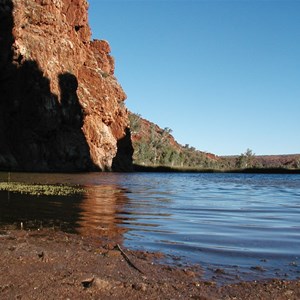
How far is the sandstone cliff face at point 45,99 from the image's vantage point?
6600 centimetres

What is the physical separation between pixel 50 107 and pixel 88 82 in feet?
84.8

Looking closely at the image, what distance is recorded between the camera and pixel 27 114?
6769cm

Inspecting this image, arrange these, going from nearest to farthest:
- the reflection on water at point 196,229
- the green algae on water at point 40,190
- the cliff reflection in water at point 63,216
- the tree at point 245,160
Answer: the reflection on water at point 196,229 < the cliff reflection in water at point 63,216 < the green algae on water at point 40,190 < the tree at point 245,160

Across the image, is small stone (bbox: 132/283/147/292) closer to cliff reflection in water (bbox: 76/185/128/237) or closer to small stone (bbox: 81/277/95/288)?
small stone (bbox: 81/277/95/288)

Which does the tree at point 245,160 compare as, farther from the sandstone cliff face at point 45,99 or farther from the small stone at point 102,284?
the small stone at point 102,284

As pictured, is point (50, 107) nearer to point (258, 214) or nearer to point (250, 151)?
point (258, 214)

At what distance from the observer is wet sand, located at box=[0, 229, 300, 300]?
5.07 m

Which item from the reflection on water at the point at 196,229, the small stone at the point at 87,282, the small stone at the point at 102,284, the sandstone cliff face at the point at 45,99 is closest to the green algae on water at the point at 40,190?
the reflection on water at the point at 196,229

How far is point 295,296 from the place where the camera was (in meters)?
5.32

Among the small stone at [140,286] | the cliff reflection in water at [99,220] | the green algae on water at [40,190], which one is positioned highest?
the small stone at [140,286]

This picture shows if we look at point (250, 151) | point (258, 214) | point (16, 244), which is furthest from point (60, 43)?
point (250, 151)

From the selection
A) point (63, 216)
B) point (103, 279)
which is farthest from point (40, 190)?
point (103, 279)

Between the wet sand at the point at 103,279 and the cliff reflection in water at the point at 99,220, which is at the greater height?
the wet sand at the point at 103,279

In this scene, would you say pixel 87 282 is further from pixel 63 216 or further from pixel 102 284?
pixel 63 216
